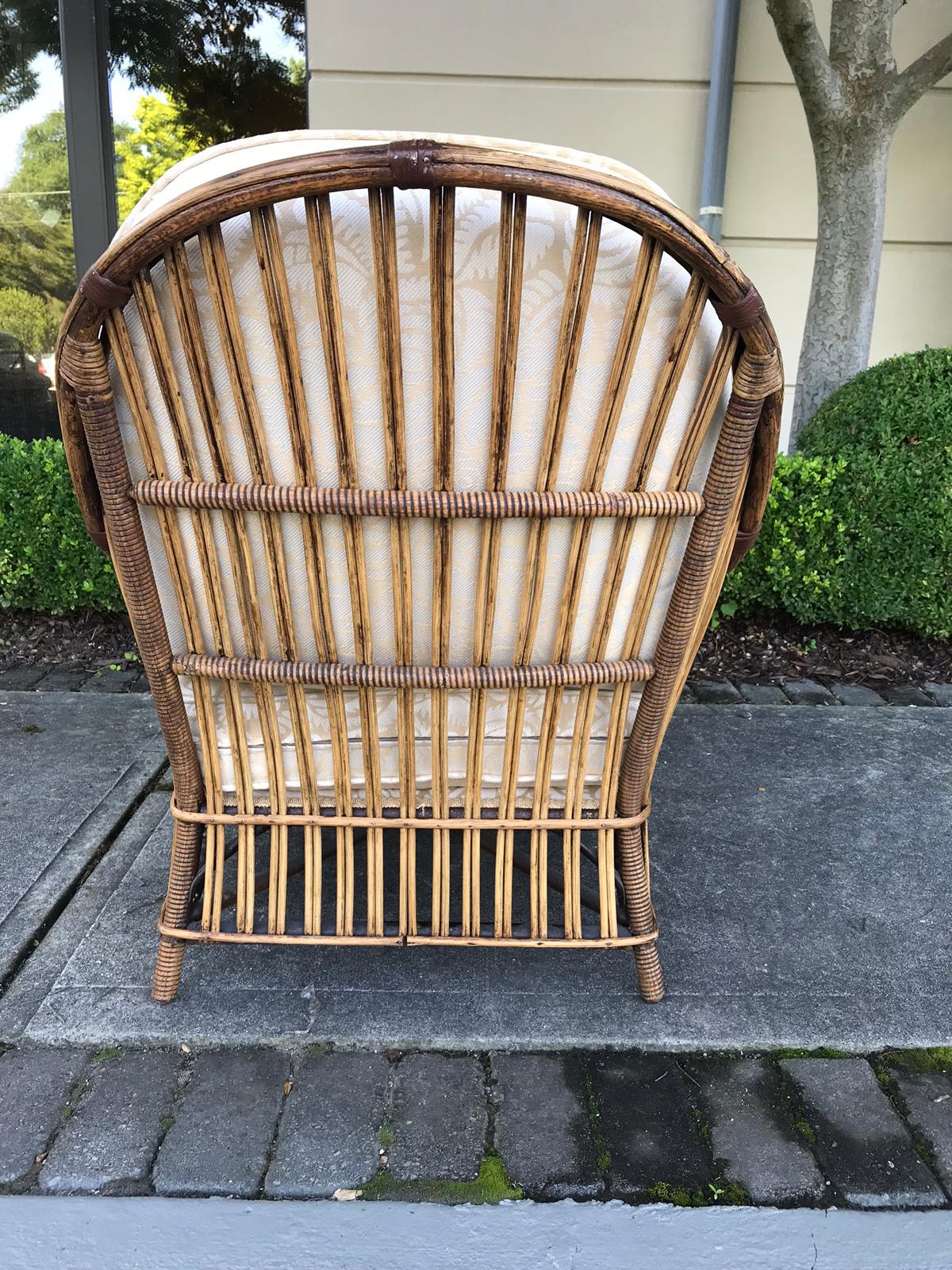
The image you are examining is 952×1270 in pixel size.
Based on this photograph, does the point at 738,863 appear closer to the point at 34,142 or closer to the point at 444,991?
the point at 444,991

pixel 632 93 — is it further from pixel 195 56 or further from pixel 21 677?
pixel 21 677

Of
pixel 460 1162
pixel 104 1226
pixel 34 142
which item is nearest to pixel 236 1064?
pixel 104 1226

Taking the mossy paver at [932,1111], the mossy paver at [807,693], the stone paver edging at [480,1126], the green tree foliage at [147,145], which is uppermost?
the green tree foliage at [147,145]

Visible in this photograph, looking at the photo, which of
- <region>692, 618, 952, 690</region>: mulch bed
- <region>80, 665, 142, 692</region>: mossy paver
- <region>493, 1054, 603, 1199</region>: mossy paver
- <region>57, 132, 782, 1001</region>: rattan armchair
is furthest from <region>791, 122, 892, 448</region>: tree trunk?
<region>493, 1054, 603, 1199</region>: mossy paver

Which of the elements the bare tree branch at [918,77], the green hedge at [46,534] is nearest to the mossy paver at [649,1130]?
the green hedge at [46,534]

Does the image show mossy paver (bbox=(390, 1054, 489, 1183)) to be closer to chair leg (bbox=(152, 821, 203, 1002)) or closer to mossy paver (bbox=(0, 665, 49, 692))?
chair leg (bbox=(152, 821, 203, 1002))

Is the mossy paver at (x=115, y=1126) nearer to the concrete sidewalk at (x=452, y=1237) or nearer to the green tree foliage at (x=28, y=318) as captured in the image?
the concrete sidewalk at (x=452, y=1237)

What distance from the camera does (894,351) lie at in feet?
14.1

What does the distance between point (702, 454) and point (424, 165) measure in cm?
57

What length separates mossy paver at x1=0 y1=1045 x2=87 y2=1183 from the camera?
1369mm

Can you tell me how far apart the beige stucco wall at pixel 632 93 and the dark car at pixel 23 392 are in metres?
1.84

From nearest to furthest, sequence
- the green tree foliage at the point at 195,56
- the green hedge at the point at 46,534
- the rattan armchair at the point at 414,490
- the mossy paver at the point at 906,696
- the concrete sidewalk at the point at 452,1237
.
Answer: the rattan armchair at the point at 414,490
the concrete sidewalk at the point at 452,1237
the mossy paver at the point at 906,696
the green hedge at the point at 46,534
the green tree foliage at the point at 195,56

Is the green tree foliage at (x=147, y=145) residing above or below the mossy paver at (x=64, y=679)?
above

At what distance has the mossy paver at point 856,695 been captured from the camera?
3.14m
